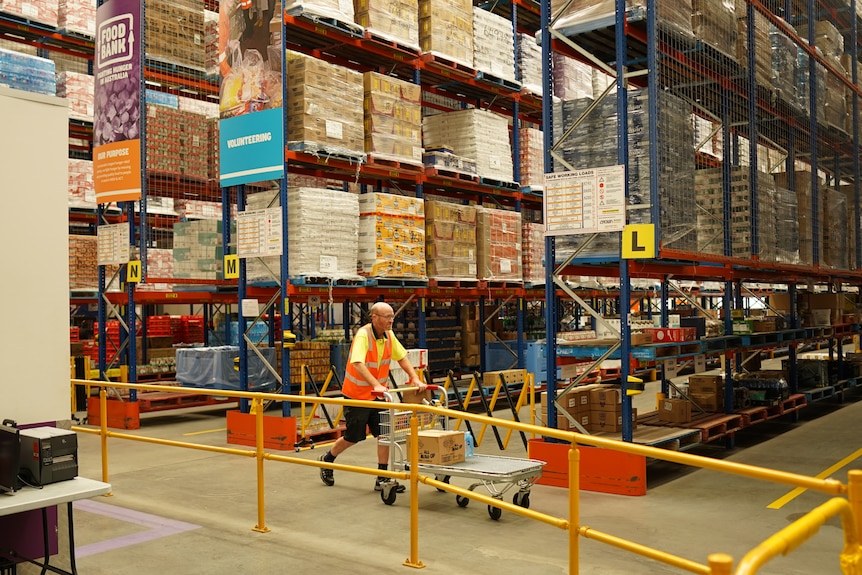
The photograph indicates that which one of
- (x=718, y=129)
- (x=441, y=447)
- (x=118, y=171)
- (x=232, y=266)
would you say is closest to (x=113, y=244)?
(x=118, y=171)

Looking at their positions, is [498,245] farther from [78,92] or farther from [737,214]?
[78,92]

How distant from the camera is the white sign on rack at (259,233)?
9.91m

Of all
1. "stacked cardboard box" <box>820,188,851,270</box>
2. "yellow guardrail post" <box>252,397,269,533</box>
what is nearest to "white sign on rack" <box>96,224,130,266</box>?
"yellow guardrail post" <box>252,397,269,533</box>

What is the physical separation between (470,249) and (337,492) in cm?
588

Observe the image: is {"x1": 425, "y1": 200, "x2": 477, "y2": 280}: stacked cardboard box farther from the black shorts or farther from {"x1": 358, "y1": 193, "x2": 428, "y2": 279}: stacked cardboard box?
the black shorts

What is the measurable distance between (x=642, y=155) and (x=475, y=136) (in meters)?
5.63

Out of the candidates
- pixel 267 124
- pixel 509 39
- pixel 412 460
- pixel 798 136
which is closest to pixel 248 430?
pixel 267 124

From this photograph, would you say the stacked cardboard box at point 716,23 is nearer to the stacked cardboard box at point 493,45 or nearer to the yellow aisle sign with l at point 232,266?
the stacked cardboard box at point 493,45

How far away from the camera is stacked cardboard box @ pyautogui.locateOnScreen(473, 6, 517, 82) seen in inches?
520

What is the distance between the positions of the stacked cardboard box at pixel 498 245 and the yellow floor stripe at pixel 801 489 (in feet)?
19.1

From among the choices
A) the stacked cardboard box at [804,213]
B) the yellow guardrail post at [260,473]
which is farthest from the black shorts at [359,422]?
the stacked cardboard box at [804,213]

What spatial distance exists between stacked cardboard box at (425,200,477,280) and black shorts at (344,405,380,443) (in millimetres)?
4602

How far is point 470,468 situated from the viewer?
6.74m

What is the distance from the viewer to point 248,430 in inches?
407
